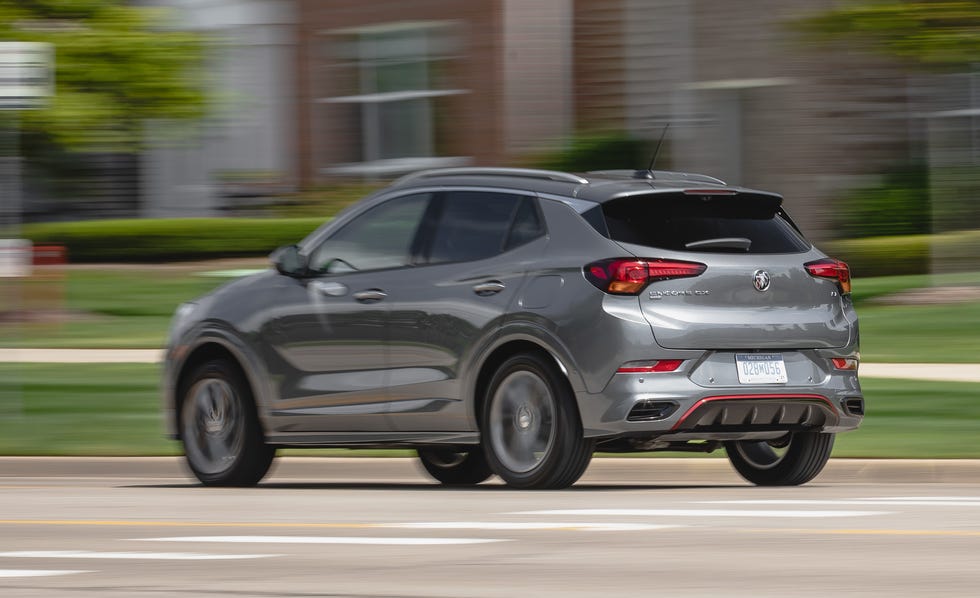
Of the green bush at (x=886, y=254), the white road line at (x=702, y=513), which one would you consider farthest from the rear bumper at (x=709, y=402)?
the green bush at (x=886, y=254)

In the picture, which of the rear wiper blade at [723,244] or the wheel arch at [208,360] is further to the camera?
the wheel arch at [208,360]

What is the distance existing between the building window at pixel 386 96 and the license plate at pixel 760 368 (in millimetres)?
19251

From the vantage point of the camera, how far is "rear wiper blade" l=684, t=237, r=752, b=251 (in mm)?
10117

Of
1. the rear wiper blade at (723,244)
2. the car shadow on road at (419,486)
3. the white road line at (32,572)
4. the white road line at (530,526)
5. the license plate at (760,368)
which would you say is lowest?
the car shadow on road at (419,486)

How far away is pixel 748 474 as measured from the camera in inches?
452

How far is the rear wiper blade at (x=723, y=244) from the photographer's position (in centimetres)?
1012

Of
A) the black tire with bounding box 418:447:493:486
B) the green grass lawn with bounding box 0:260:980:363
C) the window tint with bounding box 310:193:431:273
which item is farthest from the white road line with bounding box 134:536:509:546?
the green grass lawn with bounding box 0:260:980:363

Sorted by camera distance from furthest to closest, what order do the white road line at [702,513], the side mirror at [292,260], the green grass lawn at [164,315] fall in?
the green grass lawn at [164,315], the side mirror at [292,260], the white road line at [702,513]

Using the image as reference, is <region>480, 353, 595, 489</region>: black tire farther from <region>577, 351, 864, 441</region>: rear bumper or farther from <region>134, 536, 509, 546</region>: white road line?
<region>134, 536, 509, 546</region>: white road line

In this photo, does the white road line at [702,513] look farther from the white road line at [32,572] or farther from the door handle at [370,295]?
the white road line at [32,572]

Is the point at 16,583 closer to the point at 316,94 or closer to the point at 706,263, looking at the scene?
the point at 706,263

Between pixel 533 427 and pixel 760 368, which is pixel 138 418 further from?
pixel 760 368

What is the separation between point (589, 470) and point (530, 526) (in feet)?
13.2

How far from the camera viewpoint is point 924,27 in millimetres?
19781
